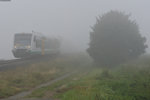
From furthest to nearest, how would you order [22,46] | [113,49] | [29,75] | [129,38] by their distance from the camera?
[129,38]
[113,49]
[22,46]
[29,75]

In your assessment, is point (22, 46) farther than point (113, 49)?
No

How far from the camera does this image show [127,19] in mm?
40656

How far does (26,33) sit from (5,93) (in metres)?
21.0

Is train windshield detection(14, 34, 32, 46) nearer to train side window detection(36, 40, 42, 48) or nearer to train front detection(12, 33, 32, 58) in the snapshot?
train front detection(12, 33, 32, 58)

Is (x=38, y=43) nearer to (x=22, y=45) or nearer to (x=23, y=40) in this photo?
(x=23, y=40)

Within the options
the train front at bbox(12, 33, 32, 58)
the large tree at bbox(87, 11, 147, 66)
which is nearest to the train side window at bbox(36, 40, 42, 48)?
the train front at bbox(12, 33, 32, 58)

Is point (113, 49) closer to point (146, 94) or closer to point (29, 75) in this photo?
point (29, 75)

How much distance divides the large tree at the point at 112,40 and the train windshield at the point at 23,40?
969cm

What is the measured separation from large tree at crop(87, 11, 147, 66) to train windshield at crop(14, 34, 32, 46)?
9.69 meters

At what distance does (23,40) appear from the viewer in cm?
3409

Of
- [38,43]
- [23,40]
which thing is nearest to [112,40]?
[38,43]

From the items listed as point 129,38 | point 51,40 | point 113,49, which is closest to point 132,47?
point 129,38

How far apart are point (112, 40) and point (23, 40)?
1260 cm

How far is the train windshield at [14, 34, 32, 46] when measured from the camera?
111 ft
